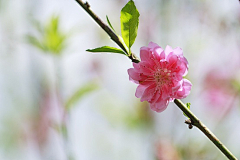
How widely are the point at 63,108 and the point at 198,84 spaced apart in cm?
103

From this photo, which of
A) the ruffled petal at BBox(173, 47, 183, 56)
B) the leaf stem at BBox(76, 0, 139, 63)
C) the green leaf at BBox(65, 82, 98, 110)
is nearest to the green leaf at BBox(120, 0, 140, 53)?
the leaf stem at BBox(76, 0, 139, 63)

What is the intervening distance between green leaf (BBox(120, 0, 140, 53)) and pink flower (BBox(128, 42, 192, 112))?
0.06 m

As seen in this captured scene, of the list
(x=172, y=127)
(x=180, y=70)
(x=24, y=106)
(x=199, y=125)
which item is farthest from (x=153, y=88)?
(x=24, y=106)

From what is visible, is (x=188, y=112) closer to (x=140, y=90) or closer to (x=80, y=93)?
(x=140, y=90)

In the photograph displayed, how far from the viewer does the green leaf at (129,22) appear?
3.23 ft

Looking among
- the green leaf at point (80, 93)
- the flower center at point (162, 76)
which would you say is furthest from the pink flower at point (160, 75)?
the green leaf at point (80, 93)

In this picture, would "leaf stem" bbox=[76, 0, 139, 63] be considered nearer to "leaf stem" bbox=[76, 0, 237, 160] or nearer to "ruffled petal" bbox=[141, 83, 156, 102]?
"leaf stem" bbox=[76, 0, 237, 160]

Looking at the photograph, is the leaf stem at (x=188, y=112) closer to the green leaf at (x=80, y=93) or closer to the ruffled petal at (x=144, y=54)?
the ruffled petal at (x=144, y=54)

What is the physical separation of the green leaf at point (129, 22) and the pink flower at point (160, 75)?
0.06 m

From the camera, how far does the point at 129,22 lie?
3.31 ft

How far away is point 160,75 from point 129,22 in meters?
0.23

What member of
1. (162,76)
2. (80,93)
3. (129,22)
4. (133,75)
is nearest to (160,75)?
(162,76)

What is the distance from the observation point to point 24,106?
3.34 metres

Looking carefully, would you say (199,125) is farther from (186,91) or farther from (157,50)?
(157,50)
